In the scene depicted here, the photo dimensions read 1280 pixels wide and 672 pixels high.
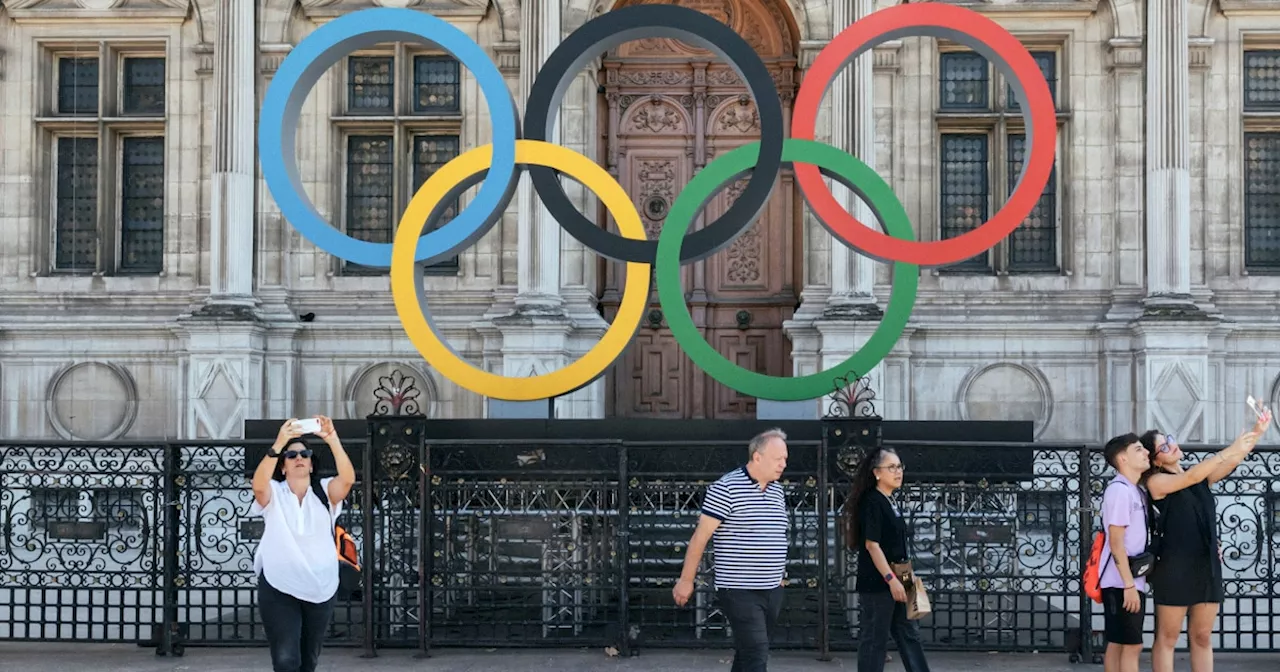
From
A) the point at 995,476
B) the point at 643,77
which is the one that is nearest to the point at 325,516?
the point at 995,476

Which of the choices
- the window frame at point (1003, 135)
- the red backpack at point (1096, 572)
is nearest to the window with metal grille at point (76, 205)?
the window frame at point (1003, 135)

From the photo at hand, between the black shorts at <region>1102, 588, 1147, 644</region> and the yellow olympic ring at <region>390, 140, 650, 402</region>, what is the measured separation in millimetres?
4829

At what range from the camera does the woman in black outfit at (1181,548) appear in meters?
8.43

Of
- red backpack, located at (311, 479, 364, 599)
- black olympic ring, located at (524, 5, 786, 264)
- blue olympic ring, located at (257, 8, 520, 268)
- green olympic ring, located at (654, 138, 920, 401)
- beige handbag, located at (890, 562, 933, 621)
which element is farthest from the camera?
blue olympic ring, located at (257, 8, 520, 268)

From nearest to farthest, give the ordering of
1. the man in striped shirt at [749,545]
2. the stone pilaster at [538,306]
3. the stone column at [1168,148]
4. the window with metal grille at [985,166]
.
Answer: the man in striped shirt at [749,545], the stone pilaster at [538,306], the stone column at [1168,148], the window with metal grille at [985,166]

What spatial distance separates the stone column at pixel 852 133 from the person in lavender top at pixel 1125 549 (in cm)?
929

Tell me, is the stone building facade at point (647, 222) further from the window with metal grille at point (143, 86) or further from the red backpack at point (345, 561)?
the red backpack at point (345, 561)

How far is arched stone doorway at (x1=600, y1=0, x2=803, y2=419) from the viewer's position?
19.2 m

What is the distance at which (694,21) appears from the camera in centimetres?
1221

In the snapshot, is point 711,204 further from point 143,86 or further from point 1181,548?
point 1181,548

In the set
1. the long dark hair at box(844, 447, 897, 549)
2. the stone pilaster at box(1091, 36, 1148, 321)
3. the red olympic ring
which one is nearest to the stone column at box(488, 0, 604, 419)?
the red olympic ring

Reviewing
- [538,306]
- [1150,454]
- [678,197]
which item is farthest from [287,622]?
[538,306]

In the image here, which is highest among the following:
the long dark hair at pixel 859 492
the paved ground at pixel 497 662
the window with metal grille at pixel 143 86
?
the window with metal grille at pixel 143 86

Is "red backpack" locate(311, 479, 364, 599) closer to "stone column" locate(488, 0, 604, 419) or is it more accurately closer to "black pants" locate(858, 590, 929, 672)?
"black pants" locate(858, 590, 929, 672)
